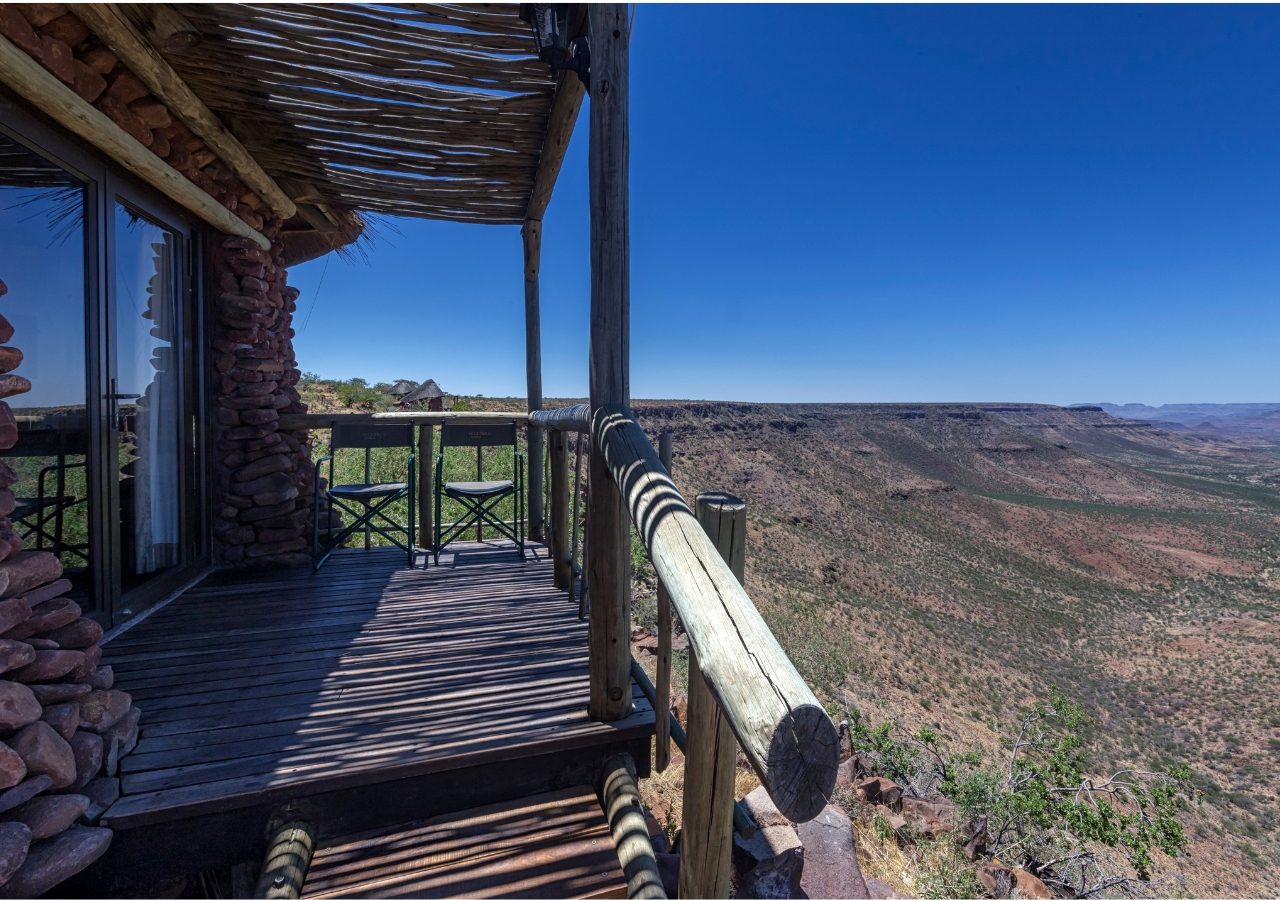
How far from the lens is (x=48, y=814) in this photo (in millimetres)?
1312

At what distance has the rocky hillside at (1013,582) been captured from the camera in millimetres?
17156

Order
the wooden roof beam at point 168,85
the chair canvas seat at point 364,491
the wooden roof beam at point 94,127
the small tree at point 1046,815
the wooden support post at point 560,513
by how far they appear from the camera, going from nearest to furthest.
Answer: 1. the wooden roof beam at point 94,127
2. the wooden roof beam at point 168,85
3. the wooden support post at point 560,513
4. the small tree at point 1046,815
5. the chair canvas seat at point 364,491

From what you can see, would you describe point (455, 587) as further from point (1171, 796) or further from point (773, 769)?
point (1171, 796)

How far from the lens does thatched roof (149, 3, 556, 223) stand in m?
1.94

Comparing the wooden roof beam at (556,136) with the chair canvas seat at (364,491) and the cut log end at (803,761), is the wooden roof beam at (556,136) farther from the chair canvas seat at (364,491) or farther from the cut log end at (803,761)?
the cut log end at (803,761)

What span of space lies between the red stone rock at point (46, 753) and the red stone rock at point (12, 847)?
0.12 metres

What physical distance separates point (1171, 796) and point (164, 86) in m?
10.4

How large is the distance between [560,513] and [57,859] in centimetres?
212

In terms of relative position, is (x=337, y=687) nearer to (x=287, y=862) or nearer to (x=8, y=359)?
(x=287, y=862)

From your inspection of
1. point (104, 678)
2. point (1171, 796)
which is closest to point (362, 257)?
point (104, 678)

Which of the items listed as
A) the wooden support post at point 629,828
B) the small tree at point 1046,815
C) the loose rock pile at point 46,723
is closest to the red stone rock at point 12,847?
the loose rock pile at point 46,723

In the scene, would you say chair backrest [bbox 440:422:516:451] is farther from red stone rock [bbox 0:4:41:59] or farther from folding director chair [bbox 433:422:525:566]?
red stone rock [bbox 0:4:41:59]

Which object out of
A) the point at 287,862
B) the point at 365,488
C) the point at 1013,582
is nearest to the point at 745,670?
the point at 287,862

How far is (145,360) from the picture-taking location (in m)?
2.76
